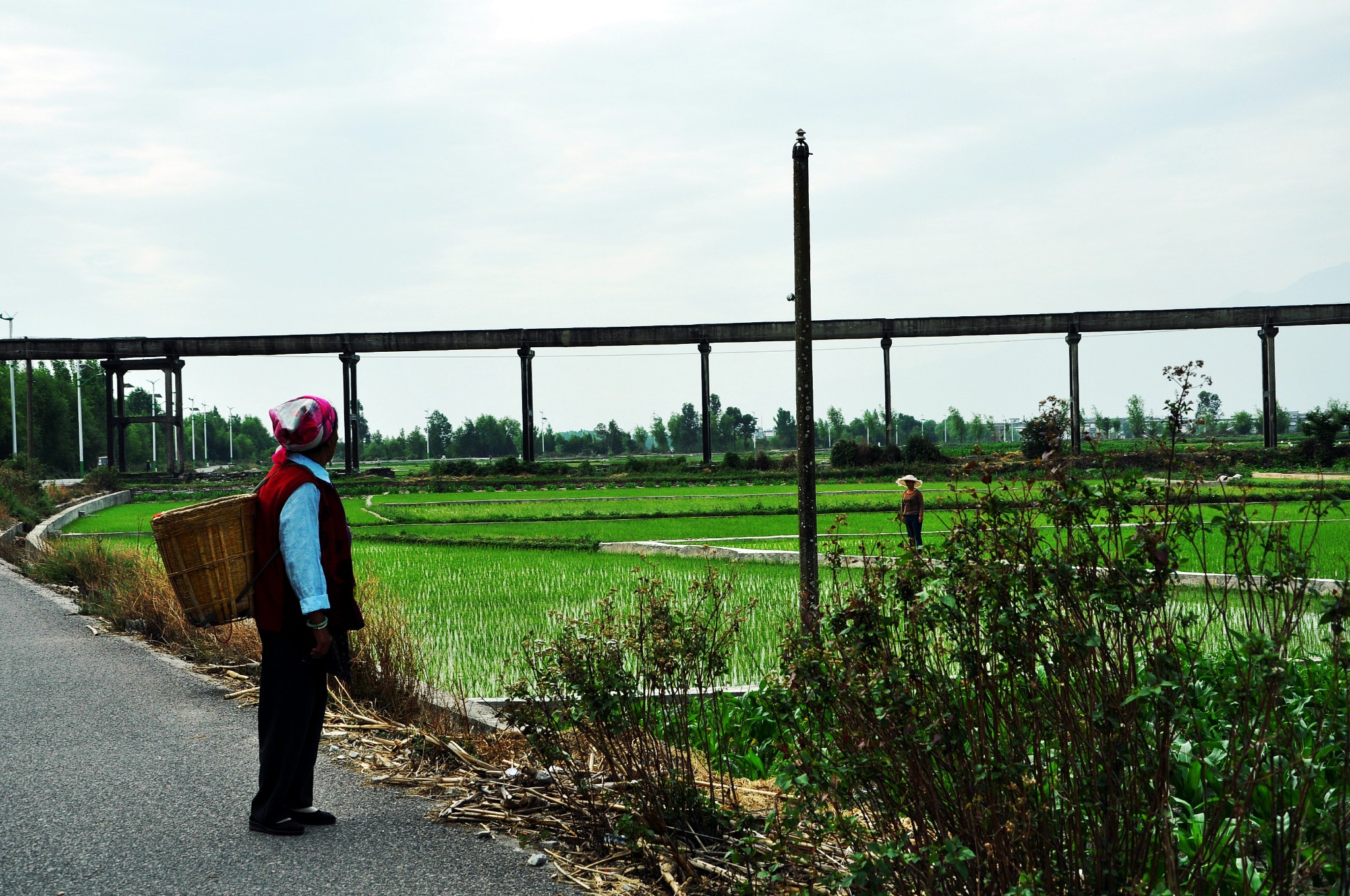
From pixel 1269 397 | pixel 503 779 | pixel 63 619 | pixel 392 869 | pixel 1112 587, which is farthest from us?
pixel 1269 397

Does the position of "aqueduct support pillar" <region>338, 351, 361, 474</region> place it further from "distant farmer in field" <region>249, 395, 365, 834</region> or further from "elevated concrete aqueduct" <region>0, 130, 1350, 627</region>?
"distant farmer in field" <region>249, 395, 365, 834</region>

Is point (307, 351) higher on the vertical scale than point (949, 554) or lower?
higher

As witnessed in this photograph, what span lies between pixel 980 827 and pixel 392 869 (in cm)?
233

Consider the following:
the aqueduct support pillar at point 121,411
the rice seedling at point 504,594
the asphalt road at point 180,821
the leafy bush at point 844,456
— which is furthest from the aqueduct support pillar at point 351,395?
the asphalt road at point 180,821

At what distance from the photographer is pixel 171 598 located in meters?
10.4

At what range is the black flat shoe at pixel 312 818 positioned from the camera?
16.2ft

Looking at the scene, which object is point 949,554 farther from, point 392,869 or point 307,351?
point 307,351

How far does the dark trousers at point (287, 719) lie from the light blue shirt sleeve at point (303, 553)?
0.22 metres

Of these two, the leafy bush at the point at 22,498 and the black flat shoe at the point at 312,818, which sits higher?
the leafy bush at the point at 22,498

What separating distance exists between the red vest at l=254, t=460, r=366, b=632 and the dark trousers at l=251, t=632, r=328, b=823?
88 mm

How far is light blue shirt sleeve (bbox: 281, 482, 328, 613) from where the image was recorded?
15.7ft

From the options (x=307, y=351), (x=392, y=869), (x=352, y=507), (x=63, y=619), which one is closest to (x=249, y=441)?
(x=307, y=351)

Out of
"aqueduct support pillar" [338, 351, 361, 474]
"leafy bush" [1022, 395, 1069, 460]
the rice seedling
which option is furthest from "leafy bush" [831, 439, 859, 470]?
"leafy bush" [1022, 395, 1069, 460]

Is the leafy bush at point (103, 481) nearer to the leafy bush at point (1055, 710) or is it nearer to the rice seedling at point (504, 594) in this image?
the rice seedling at point (504, 594)
